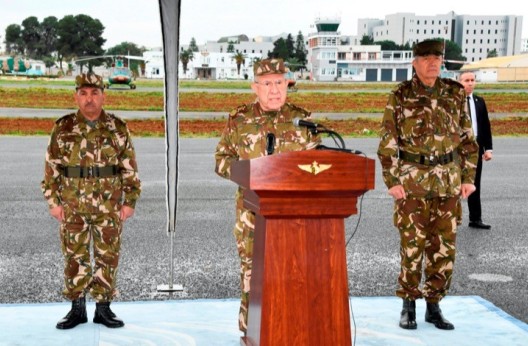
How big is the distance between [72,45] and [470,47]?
2126cm

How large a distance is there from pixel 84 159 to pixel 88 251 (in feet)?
1.95

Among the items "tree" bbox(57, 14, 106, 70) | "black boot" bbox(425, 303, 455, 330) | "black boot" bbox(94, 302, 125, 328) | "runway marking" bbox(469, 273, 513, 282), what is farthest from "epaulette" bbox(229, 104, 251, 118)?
"runway marking" bbox(469, 273, 513, 282)

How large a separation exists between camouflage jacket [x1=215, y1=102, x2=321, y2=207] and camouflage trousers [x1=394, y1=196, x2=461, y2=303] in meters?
0.98

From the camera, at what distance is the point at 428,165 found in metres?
4.42

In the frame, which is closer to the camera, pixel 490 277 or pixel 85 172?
pixel 85 172

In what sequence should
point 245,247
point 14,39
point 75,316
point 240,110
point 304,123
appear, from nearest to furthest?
point 304,123 → point 245,247 → point 240,110 → point 75,316 → point 14,39

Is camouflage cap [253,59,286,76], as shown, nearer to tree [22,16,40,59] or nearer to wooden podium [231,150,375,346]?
wooden podium [231,150,375,346]

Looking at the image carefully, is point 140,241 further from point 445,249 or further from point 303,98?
point 303,98

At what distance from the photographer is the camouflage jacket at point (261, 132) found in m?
3.83

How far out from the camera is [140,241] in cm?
762

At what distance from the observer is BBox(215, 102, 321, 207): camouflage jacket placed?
3.83m

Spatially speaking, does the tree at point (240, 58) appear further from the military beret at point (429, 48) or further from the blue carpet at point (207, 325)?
the military beret at point (429, 48)

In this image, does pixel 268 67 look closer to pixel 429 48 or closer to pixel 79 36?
pixel 429 48

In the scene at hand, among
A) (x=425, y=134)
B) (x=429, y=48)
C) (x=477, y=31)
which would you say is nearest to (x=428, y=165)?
(x=425, y=134)
